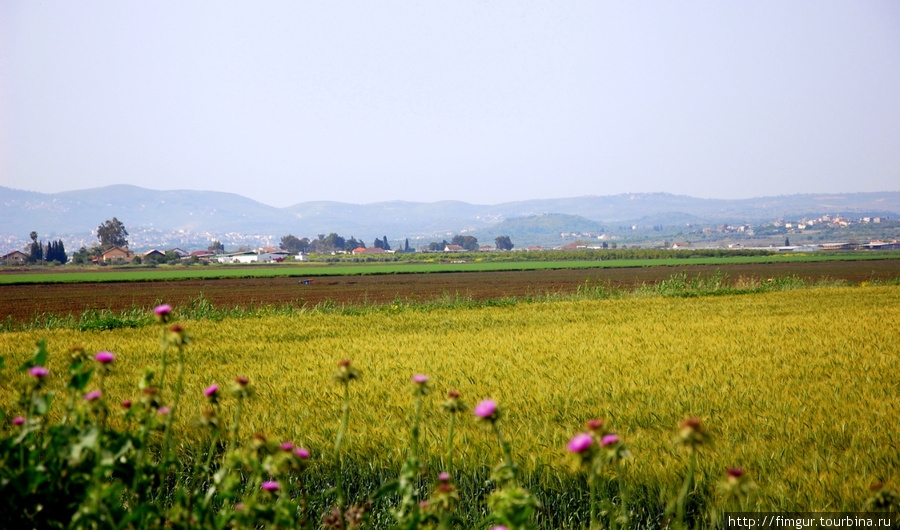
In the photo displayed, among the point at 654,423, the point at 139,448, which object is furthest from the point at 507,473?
the point at 654,423

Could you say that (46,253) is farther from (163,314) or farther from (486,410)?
(486,410)

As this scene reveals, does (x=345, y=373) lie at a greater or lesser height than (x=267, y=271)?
greater

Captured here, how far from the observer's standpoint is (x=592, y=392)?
673 centimetres

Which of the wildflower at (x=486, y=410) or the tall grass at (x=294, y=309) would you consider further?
the tall grass at (x=294, y=309)

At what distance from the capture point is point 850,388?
670cm

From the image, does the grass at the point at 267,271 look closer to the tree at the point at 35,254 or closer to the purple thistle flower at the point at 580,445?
the purple thistle flower at the point at 580,445

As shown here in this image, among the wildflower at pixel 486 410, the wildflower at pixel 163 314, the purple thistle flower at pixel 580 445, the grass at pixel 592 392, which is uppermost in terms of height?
the wildflower at pixel 163 314

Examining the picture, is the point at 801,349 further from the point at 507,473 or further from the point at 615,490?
the point at 507,473

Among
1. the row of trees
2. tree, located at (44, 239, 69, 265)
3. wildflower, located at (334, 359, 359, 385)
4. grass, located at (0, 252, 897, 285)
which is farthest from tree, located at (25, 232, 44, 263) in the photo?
wildflower, located at (334, 359, 359, 385)

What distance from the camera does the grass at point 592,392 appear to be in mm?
4379

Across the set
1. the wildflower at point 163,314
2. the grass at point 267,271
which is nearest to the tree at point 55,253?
the grass at point 267,271

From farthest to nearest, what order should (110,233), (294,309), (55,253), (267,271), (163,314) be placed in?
(110,233) < (55,253) < (267,271) < (294,309) < (163,314)

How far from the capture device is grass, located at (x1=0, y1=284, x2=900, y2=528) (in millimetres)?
4379

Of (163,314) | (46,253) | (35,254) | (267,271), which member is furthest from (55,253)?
(163,314)
